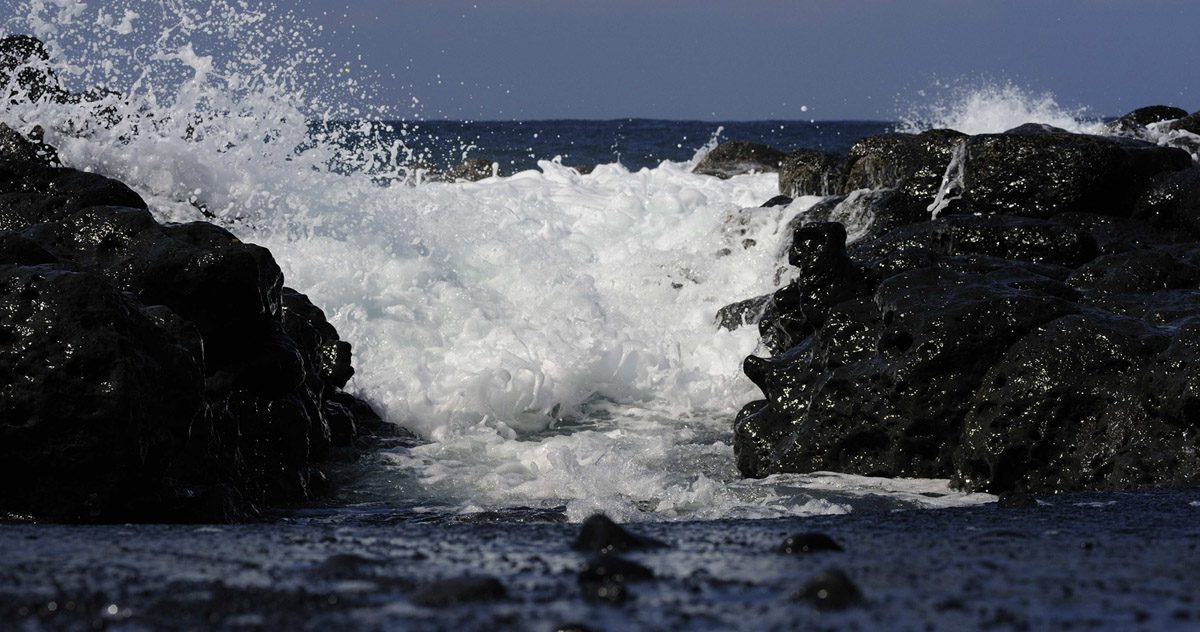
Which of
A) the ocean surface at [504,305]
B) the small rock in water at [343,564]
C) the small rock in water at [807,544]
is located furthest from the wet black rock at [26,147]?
the small rock in water at [807,544]

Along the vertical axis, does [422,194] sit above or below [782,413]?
above

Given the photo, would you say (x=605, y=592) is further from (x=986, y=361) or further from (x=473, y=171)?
(x=473, y=171)

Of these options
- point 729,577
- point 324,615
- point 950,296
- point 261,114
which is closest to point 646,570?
point 729,577

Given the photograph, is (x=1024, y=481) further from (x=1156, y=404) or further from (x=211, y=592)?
(x=211, y=592)

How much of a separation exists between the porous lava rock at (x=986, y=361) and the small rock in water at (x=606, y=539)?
2795 millimetres

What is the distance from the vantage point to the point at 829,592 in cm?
224

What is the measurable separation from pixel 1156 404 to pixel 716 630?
11.9ft

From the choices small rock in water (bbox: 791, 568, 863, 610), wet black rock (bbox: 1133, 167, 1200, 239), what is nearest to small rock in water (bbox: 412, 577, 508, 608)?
small rock in water (bbox: 791, 568, 863, 610)

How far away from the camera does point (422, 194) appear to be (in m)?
14.3

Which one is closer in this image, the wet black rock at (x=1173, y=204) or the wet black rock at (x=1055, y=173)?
the wet black rock at (x=1173, y=204)

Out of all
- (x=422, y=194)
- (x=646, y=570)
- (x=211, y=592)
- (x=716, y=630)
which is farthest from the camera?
(x=422, y=194)

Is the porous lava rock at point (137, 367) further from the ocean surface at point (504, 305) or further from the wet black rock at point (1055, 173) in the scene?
the wet black rock at point (1055, 173)

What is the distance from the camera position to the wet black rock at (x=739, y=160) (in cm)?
2161

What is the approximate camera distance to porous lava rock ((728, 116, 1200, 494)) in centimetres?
513
